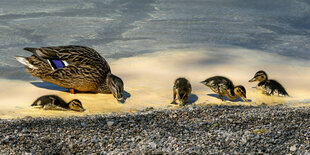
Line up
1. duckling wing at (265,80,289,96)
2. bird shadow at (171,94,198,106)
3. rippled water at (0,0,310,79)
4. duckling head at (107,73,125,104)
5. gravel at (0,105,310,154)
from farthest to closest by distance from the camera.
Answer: rippled water at (0,0,310,79) < duckling wing at (265,80,289,96) < bird shadow at (171,94,198,106) < duckling head at (107,73,125,104) < gravel at (0,105,310,154)

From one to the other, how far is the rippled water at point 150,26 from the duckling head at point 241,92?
2790 millimetres

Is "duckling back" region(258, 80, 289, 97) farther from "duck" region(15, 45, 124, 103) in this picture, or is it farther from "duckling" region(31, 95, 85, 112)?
"duckling" region(31, 95, 85, 112)

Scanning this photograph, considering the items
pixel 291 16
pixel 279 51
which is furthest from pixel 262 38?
pixel 291 16

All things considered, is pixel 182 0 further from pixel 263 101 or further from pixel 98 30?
pixel 263 101

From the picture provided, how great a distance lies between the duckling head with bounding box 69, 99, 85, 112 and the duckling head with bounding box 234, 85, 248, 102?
2084 mm

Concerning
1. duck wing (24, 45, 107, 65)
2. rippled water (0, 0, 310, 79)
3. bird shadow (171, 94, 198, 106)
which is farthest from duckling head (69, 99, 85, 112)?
rippled water (0, 0, 310, 79)

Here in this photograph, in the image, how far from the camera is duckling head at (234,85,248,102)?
6.35 m

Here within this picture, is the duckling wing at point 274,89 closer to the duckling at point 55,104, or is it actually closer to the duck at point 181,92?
the duck at point 181,92

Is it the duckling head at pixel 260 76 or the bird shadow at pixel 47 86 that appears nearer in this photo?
the bird shadow at pixel 47 86

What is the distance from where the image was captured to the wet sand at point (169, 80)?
620 cm

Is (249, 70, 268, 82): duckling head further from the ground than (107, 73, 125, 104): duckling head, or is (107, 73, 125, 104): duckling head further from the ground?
(249, 70, 268, 82): duckling head

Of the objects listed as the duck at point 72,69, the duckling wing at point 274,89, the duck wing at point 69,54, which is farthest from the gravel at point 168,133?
the duckling wing at point 274,89

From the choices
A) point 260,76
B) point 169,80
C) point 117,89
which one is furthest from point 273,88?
point 117,89

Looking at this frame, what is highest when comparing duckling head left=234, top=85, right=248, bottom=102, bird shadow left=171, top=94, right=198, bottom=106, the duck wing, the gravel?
the duck wing
